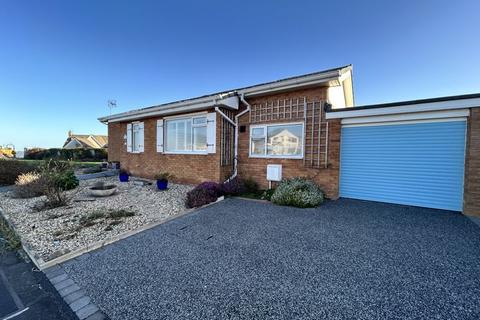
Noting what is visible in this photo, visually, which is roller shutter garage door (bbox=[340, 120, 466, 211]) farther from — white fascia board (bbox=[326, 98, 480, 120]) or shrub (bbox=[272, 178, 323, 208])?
shrub (bbox=[272, 178, 323, 208])

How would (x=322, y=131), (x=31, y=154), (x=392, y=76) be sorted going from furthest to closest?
(x=31, y=154) < (x=392, y=76) < (x=322, y=131)

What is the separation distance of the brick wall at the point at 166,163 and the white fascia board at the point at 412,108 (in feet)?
15.3

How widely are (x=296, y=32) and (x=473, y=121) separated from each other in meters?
7.53

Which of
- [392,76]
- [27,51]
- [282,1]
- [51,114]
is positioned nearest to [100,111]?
[51,114]

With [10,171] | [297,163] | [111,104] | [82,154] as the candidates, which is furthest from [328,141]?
[82,154]

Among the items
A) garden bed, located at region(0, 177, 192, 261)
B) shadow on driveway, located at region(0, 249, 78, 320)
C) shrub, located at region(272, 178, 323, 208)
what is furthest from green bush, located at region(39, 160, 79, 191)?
shrub, located at region(272, 178, 323, 208)

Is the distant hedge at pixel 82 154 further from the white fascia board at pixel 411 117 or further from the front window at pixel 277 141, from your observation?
the white fascia board at pixel 411 117

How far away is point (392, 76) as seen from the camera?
424 inches

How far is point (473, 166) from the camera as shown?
516 centimetres

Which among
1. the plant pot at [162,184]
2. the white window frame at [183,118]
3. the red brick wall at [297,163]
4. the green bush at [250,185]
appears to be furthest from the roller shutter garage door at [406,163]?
the plant pot at [162,184]

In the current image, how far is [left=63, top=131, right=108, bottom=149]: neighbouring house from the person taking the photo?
4006 centimetres

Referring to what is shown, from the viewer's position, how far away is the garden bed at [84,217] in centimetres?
388

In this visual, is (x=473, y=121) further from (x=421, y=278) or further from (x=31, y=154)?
Result: (x=31, y=154)

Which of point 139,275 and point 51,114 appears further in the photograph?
point 51,114
